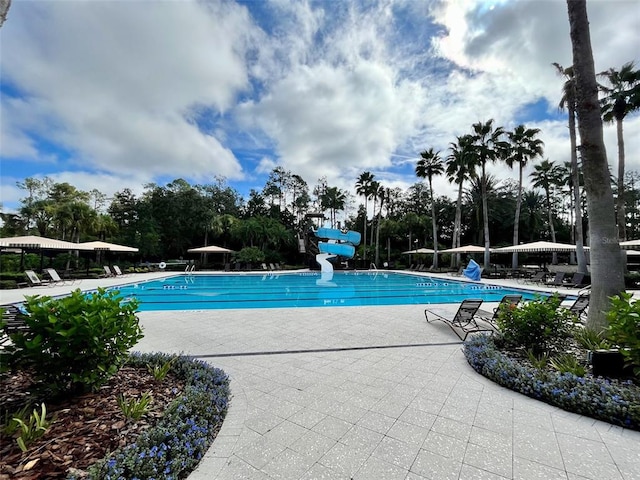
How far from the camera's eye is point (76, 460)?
5.80 ft

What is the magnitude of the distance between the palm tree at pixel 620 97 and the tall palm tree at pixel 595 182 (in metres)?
13.9

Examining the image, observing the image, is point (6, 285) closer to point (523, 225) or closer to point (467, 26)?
point (467, 26)

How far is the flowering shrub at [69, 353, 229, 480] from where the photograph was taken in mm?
A: 1670

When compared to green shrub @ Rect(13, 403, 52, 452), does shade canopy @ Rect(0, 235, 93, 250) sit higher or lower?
higher

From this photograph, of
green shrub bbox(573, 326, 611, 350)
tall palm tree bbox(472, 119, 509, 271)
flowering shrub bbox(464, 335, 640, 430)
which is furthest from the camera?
tall palm tree bbox(472, 119, 509, 271)

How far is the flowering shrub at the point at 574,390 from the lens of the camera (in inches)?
103

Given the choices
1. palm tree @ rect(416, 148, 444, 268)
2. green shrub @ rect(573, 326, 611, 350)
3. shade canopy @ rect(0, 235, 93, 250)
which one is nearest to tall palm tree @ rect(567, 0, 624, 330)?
green shrub @ rect(573, 326, 611, 350)

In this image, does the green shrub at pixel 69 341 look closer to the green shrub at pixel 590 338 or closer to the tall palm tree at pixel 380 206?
the green shrub at pixel 590 338

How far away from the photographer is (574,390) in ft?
9.57

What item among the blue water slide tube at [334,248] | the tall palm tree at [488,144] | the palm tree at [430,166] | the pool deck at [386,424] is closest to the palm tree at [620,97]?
the tall palm tree at [488,144]

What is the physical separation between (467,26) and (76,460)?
10.9 metres

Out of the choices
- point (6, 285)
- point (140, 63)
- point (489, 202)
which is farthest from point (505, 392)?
point (489, 202)

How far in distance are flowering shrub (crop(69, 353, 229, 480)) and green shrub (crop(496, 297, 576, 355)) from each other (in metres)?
4.16

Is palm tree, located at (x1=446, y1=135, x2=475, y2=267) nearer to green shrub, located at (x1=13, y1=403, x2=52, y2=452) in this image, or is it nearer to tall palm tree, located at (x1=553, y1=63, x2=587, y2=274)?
tall palm tree, located at (x1=553, y1=63, x2=587, y2=274)
